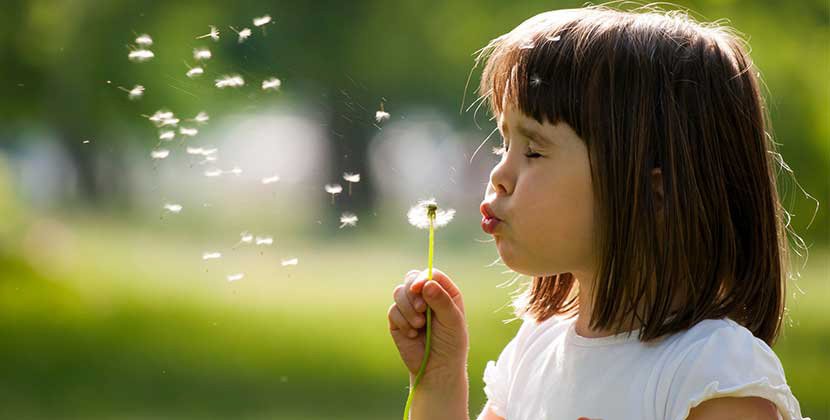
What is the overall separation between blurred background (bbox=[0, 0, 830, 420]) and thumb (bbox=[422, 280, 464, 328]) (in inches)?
115

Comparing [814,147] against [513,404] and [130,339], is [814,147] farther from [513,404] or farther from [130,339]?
[513,404]

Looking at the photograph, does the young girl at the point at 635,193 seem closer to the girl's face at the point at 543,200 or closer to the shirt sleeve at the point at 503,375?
the girl's face at the point at 543,200

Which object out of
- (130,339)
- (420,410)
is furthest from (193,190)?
(420,410)

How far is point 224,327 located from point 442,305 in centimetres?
429

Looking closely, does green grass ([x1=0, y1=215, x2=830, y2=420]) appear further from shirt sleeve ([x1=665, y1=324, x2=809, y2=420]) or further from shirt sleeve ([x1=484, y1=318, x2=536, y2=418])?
shirt sleeve ([x1=665, y1=324, x2=809, y2=420])

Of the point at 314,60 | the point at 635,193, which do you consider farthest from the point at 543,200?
the point at 314,60

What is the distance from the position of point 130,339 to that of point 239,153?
6.09 ft

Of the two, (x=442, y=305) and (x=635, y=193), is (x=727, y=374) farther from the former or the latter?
(x=442, y=305)

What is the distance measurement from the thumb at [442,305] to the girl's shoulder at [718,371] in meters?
0.30

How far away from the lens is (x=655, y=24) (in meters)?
1.27

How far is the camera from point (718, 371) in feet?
3.64

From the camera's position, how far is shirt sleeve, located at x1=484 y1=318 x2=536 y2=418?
1.41 m

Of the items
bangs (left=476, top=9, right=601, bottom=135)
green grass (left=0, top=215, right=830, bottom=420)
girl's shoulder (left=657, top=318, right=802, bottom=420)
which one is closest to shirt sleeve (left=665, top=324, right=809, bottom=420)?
girl's shoulder (left=657, top=318, right=802, bottom=420)

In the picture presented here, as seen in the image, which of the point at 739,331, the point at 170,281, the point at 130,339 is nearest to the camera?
the point at 739,331
